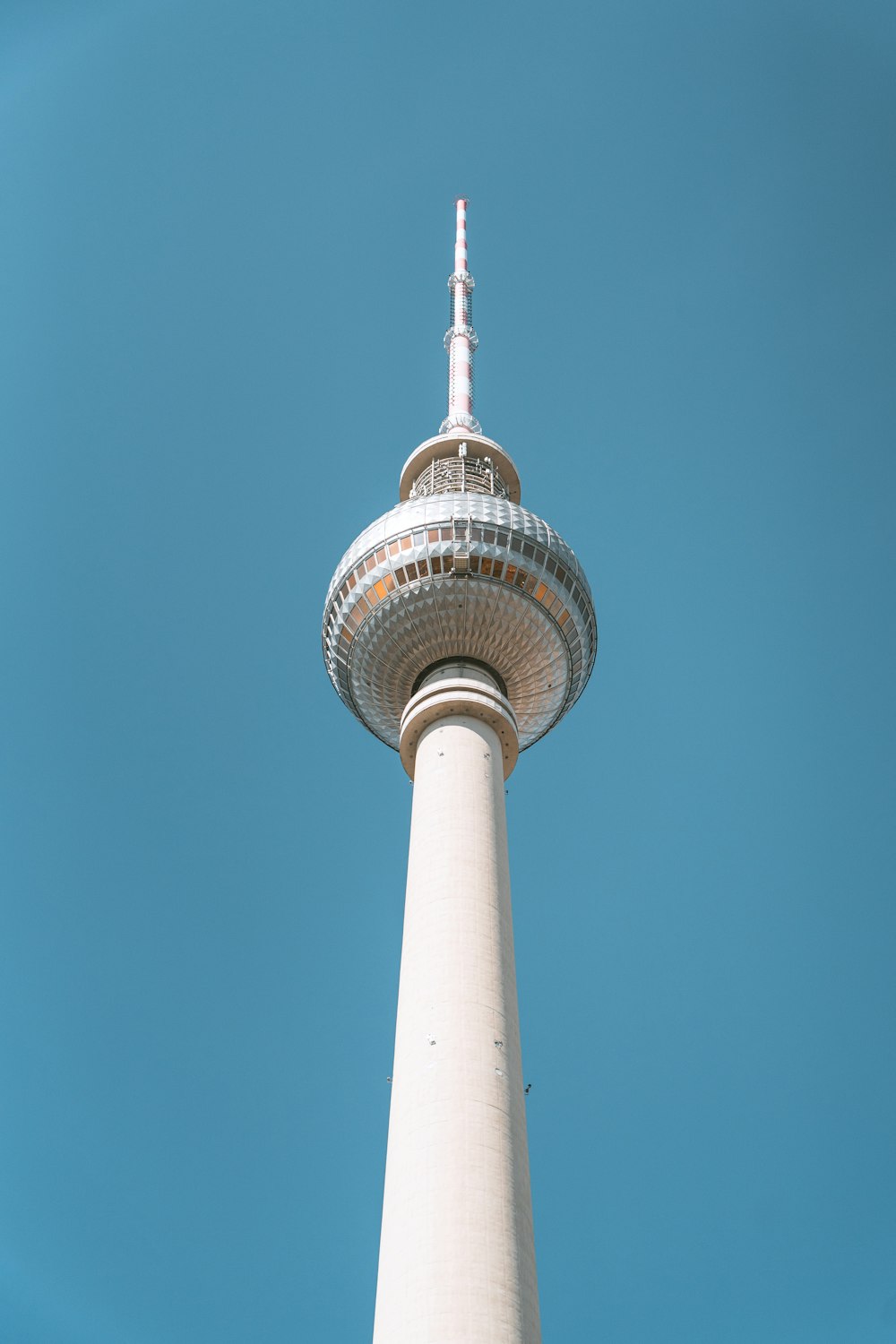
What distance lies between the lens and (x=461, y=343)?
73.2 meters

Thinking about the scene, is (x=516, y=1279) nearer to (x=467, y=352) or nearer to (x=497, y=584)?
(x=497, y=584)

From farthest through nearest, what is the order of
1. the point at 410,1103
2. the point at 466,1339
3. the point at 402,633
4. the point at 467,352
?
the point at 467,352 → the point at 402,633 → the point at 410,1103 → the point at 466,1339

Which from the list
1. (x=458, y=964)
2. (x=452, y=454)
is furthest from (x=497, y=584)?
(x=458, y=964)

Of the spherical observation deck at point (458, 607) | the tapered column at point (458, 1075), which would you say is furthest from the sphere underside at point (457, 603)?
the tapered column at point (458, 1075)

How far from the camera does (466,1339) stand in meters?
30.6

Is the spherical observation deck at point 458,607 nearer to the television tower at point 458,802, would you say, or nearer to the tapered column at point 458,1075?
the television tower at point 458,802

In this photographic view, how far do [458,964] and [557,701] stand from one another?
19063 mm

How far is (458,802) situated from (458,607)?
10.1m

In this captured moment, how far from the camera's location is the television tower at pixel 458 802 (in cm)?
3266

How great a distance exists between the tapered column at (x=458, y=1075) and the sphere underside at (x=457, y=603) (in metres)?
4.06

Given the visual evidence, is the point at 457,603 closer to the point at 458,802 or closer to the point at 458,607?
the point at 458,607

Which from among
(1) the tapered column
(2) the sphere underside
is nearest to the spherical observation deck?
(2) the sphere underside

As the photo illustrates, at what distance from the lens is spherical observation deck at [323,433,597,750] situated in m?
52.0

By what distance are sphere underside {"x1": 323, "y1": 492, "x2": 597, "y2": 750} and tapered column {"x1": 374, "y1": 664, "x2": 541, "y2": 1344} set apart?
160 inches
